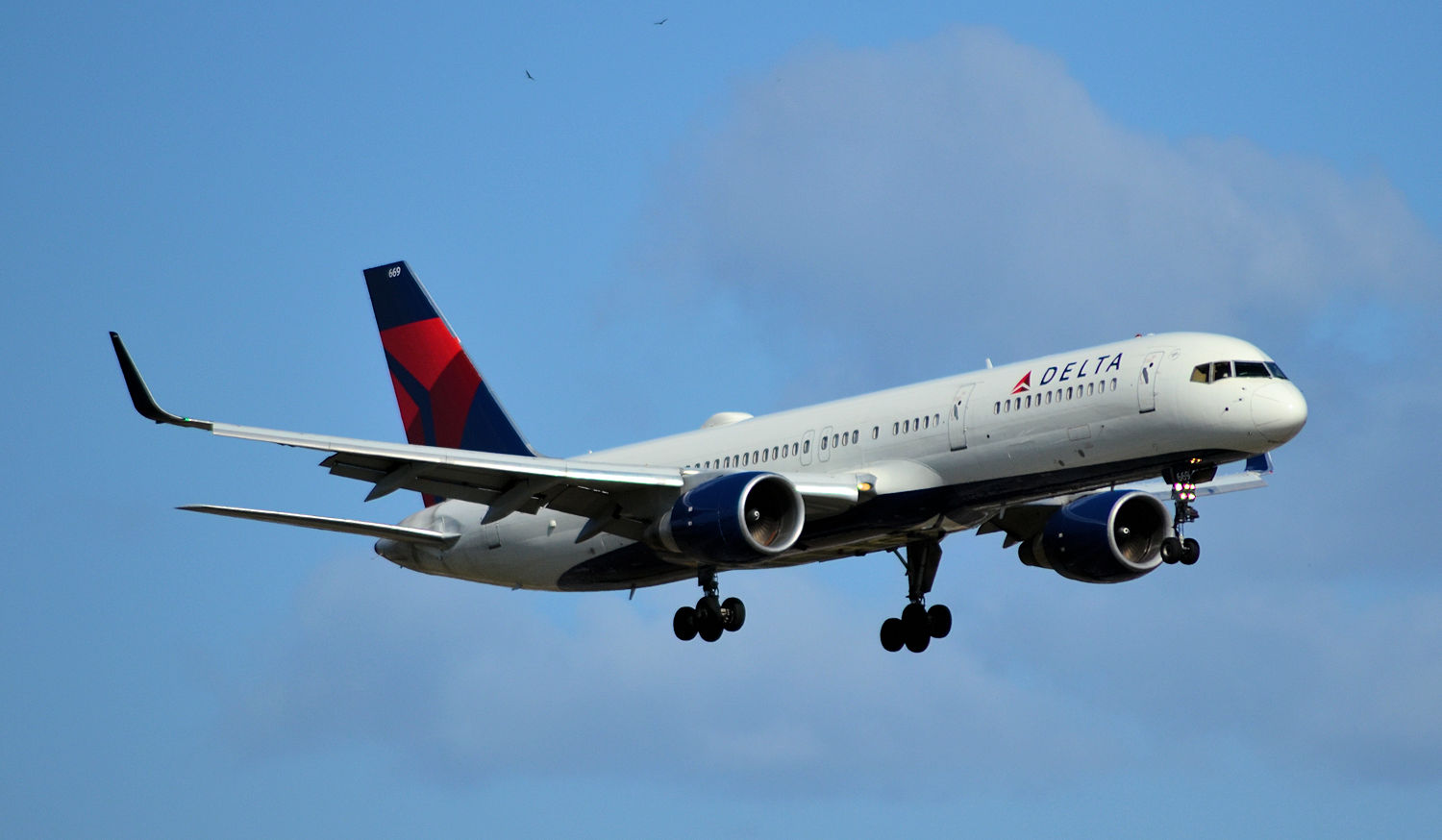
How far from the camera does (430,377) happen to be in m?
54.2

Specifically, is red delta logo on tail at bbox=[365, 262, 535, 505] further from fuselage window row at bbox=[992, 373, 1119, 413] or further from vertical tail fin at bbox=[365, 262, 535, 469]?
fuselage window row at bbox=[992, 373, 1119, 413]

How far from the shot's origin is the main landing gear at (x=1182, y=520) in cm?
3994

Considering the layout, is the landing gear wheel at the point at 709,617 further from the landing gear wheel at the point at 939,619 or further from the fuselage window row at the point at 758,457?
the landing gear wheel at the point at 939,619

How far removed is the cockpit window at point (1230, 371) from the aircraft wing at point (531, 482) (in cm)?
750

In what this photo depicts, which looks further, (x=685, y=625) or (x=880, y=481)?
(x=685, y=625)

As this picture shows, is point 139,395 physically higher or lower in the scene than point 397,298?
lower

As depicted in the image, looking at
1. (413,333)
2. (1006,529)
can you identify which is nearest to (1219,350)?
(1006,529)

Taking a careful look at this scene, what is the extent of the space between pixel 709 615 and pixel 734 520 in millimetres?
6353

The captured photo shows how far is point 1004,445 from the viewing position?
4038cm

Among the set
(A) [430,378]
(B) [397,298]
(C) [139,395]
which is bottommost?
(C) [139,395]

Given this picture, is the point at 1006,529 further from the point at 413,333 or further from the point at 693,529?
the point at 413,333

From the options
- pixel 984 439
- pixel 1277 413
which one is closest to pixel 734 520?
pixel 984 439

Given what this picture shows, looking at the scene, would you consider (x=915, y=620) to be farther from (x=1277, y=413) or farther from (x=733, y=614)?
(x=1277, y=413)

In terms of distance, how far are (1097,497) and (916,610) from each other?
5554 millimetres
